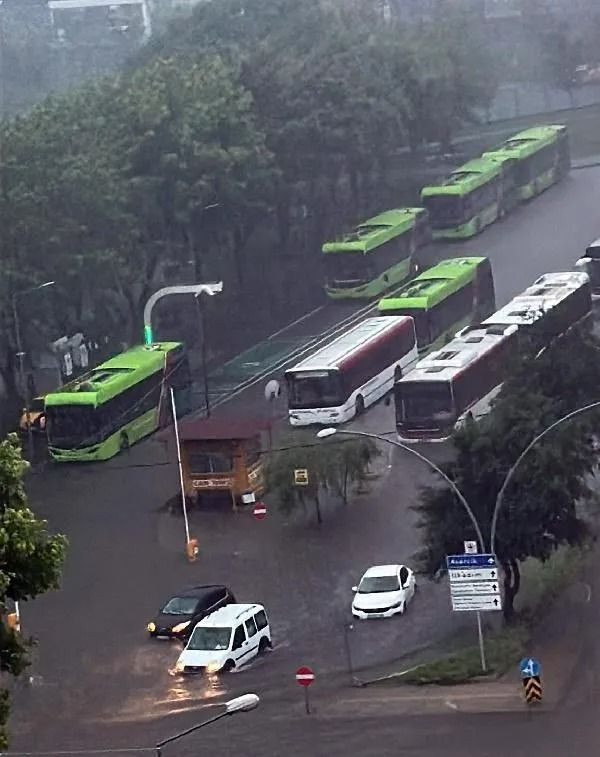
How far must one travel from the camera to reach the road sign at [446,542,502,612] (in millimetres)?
12875

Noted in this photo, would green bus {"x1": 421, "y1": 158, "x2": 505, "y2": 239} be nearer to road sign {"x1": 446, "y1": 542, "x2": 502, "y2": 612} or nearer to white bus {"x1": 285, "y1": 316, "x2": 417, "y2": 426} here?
white bus {"x1": 285, "y1": 316, "x2": 417, "y2": 426}

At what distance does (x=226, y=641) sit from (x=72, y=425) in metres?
6.90

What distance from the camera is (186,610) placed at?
1469cm

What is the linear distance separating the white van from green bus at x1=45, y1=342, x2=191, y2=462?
625 centimetres

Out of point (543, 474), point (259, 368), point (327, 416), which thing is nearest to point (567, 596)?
point (543, 474)

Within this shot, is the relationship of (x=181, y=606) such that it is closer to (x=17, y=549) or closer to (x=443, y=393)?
(x=443, y=393)

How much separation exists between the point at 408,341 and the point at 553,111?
16.4 metres

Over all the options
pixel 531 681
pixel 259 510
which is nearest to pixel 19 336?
pixel 259 510

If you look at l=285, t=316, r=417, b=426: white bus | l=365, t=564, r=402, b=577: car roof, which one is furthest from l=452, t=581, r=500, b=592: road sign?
l=285, t=316, r=417, b=426: white bus

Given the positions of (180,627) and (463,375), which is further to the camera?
(463,375)

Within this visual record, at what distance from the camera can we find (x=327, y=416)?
66.3 ft

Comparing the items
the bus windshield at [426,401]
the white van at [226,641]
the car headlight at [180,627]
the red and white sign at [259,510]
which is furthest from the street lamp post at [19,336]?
the white van at [226,641]

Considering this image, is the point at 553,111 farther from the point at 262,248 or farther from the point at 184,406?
the point at 184,406

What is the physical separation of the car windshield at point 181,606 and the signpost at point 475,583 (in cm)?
266
